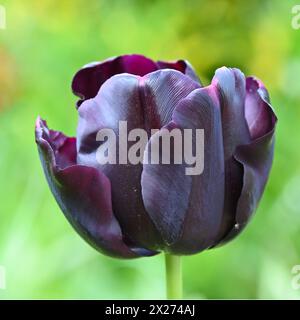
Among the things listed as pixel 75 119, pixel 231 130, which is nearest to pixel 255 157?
pixel 231 130

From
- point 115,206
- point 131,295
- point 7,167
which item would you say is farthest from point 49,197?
point 115,206

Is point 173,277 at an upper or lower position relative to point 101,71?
lower
